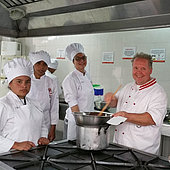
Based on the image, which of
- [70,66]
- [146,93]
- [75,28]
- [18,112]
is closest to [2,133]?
[18,112]

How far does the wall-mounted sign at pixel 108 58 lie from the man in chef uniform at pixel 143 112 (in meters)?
1.69

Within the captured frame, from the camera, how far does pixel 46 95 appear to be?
251 cm

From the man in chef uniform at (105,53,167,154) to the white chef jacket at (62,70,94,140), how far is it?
2.25 ft

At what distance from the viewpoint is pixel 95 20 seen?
1616 millimetres

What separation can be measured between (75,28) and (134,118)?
0.79 m

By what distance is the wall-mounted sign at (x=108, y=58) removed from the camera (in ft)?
11.7

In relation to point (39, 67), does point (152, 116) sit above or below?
below

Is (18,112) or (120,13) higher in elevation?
(120,13)

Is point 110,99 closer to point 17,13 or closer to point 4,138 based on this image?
point 4,138

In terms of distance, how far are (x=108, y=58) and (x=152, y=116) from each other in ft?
6.76

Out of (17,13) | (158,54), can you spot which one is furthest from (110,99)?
(158,54)

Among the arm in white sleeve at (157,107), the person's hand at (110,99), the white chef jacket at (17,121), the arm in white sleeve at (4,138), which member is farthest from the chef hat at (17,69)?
the arm in white sleeve at (157,107)

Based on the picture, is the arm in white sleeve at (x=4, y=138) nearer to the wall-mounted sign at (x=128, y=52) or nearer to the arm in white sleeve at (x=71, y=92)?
the arm in white sleeve at (x=71, y=92)

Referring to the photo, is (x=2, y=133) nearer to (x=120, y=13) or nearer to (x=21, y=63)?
(x=21, y=63)
